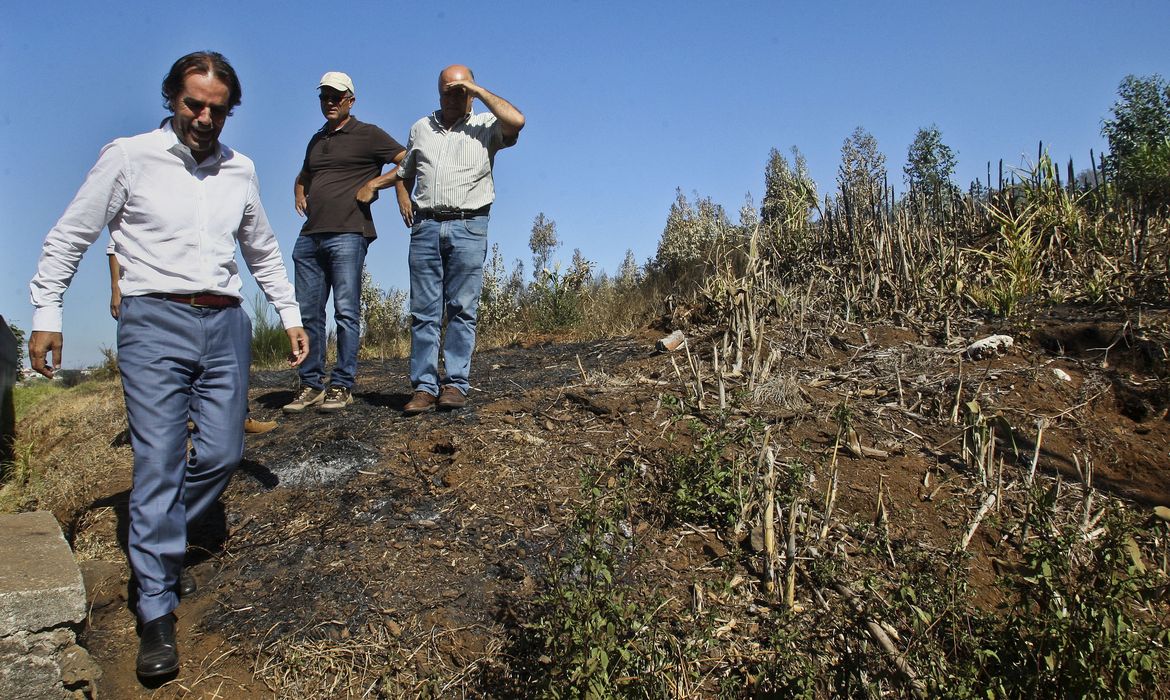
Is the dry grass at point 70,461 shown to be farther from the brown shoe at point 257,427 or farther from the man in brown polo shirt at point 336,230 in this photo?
the man in brown polo shirt at point 336,230

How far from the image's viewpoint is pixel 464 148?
14.9 ft

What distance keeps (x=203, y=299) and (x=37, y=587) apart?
3.69 feet

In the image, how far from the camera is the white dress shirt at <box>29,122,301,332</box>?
279cm

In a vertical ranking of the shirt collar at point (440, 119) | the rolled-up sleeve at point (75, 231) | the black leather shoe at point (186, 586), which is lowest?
the black leather shoe at point (186, 586)

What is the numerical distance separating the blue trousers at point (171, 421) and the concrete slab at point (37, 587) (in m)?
0.25

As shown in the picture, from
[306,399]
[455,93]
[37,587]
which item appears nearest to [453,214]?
[455,93]

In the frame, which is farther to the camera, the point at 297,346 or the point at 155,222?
the point at 297,346

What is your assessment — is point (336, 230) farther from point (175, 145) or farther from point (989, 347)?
point (989, 347)

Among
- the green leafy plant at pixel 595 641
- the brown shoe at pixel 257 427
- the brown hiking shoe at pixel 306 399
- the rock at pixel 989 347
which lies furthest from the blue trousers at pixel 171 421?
the rock at pixel 989 347

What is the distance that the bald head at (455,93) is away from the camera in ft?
14.6

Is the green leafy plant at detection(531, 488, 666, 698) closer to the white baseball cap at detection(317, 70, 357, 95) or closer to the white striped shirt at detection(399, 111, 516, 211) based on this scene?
the white striped shirt at detection(399, 111, 516, 211)

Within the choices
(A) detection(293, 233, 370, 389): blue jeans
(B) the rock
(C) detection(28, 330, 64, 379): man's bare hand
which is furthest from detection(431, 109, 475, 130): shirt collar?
(B) the rock

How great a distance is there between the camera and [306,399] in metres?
5.03

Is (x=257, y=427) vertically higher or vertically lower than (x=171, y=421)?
lower
